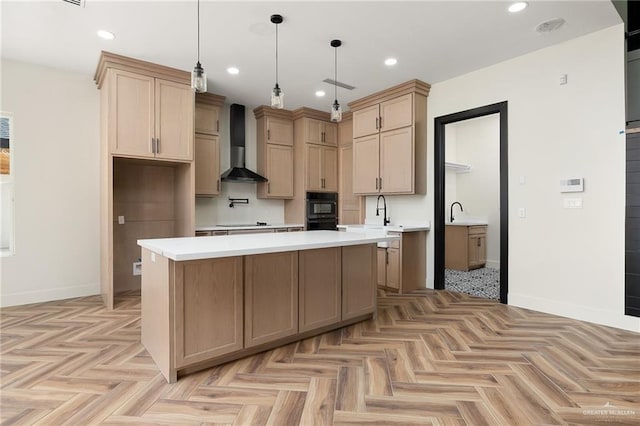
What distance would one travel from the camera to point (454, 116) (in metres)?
4.34

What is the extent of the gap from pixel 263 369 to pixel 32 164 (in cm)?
368

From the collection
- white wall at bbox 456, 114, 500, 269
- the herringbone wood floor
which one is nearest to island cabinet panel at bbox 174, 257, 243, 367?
the herringbone wood floor

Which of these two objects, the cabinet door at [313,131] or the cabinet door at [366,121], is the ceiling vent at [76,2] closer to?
the cabinet door at [313,131]

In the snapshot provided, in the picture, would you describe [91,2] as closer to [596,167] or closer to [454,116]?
[454,116]

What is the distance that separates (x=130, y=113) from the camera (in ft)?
12.2

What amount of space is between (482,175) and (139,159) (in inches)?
232

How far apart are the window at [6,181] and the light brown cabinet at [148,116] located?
117cm

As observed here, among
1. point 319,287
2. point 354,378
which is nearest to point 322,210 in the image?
point 319,287

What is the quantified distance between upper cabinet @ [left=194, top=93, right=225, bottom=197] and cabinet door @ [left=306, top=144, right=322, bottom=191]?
151cm

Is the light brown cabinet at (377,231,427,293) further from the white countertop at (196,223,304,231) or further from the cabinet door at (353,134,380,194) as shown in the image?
the white countertop at (196,223,304,231)

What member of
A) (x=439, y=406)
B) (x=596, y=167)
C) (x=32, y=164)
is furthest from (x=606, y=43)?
(x=32, y=164)

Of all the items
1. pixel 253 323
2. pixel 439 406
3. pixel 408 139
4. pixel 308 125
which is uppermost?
pixel 308 125

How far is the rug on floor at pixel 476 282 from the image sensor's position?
4.38m

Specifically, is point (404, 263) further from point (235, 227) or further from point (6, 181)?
point (6, 181)
